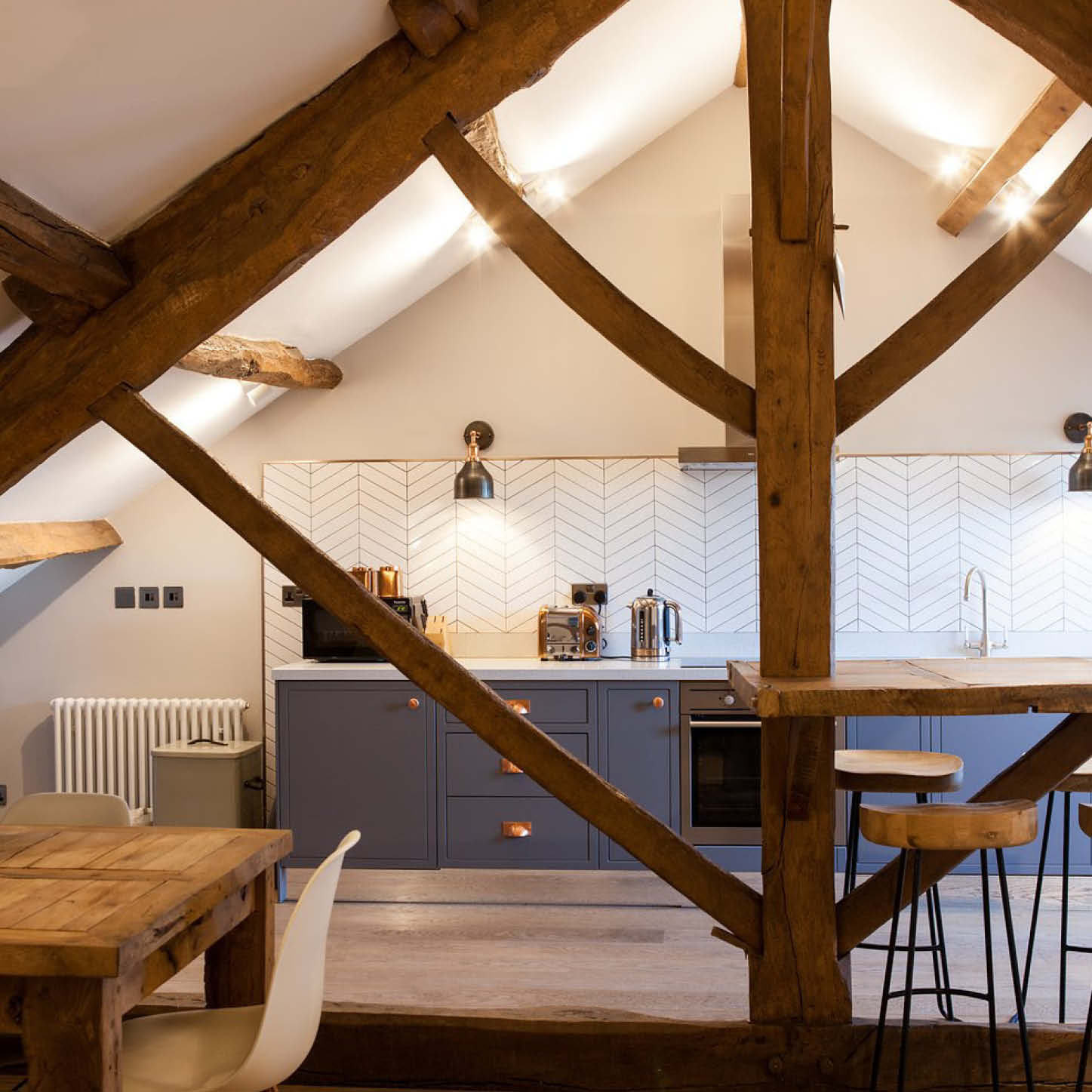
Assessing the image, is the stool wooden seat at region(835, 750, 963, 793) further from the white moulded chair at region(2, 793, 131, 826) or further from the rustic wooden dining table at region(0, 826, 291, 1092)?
Result: the white moulded chair at region(2, 793, 131, 826)

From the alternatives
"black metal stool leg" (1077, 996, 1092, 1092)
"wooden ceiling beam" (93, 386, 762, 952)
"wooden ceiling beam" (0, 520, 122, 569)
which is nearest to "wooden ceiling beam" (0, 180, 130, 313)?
"wooden ceiling beam" (93, 386, 762, 952)

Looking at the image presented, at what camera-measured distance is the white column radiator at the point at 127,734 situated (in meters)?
5.76

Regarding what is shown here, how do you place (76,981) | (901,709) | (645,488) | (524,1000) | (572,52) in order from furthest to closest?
(645,488) → (572,52) → (524,1000) → (901,709) → (76,981)

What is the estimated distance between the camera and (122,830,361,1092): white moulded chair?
2186mm

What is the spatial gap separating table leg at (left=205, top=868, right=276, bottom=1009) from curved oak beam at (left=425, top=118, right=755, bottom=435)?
151 cm

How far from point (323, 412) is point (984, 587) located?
311 centimetres

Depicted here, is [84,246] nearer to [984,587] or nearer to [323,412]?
[323,412]

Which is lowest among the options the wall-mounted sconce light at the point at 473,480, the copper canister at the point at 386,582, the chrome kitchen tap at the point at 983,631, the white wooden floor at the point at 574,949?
the white wooden floor at the point at 574,949

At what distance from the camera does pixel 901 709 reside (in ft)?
8.10

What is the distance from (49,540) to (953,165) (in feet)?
13.9

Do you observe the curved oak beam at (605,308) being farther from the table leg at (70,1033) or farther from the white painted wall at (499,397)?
the white painted wall at (499,397)

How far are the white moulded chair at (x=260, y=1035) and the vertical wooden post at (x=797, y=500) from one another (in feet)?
3.70

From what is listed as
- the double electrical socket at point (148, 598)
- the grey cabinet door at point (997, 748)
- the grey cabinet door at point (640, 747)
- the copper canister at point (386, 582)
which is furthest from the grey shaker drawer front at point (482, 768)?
the double electrical socket at point (148, 598)

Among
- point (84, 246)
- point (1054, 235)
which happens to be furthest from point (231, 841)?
point (1054, 235)
